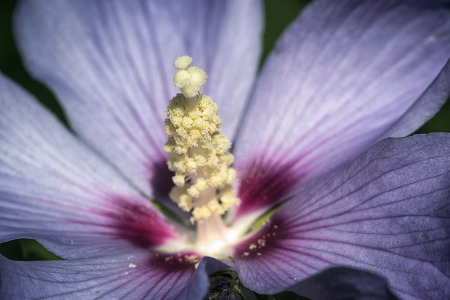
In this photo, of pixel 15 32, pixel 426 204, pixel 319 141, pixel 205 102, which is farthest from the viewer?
pixel 15 32

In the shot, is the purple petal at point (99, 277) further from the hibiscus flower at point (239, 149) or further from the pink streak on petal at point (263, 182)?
the pink streak on petal at point (263, 182)

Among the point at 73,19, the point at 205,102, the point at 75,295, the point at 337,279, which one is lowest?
the point at 337,279

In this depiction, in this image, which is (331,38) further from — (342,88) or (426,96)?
(426,96)

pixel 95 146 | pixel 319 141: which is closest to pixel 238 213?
pixel 319 141

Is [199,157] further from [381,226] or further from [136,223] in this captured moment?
[381,226]

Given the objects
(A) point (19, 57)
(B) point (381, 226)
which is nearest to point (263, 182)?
(B) point (381, 226)

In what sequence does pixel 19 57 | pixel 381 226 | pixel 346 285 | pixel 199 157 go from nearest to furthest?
pixel 346 285, pixel 381 226, pixel 199 157, pixel 19 57
